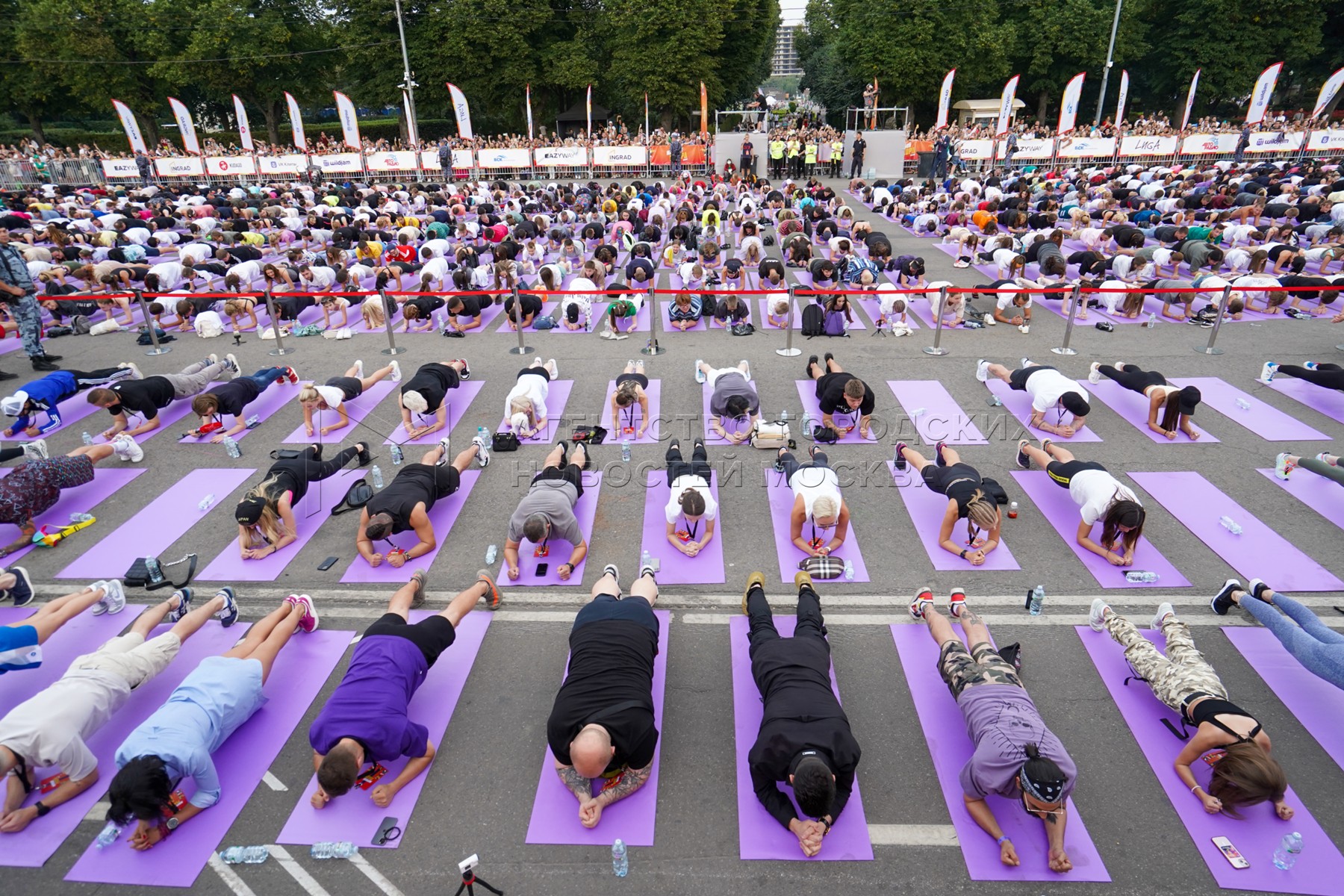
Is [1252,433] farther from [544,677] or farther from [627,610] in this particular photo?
[544,677]

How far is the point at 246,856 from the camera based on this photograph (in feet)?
14.5

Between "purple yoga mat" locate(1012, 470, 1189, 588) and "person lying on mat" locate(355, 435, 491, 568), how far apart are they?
6746mm

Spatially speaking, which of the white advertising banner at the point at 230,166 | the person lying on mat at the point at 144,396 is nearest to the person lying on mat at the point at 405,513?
the person lying on mat at the point at 144,396

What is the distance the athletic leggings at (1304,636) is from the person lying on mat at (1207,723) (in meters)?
0.60

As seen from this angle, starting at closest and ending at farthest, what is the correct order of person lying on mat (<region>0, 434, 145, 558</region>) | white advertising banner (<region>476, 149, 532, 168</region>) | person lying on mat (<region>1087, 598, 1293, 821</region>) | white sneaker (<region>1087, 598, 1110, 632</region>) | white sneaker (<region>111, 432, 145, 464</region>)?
person lying on mat (<region>1087, 598, 1293, 821</region>) < white sneaker (<region>1087, 598, 1110, 632</region>) < person lying on mat (<region>0, 434, 145, 558</region>) < white sneaker (<region>111, 432, 145, 464</region>) < white advertising banner (<region>476, 149, 532, 168</region>)

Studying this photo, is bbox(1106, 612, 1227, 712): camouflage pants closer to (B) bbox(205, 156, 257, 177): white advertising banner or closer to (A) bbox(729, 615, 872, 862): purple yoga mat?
(A) bbox(729, 615, 872, 862): purple yoga mat

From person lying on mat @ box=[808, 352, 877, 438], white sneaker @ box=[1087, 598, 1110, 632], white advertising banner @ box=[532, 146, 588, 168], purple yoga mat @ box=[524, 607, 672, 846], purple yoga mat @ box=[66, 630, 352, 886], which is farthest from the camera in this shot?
white advertising banner @ box=[532, 146, 588, 168]

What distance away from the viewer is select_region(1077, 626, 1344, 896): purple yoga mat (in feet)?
13.6

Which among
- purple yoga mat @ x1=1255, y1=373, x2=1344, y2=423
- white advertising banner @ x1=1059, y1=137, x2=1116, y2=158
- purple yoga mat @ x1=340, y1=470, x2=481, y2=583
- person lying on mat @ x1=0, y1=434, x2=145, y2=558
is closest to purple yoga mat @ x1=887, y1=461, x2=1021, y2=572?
purple yoga mat @ x1=340, y1=470, x2=481, y2=583

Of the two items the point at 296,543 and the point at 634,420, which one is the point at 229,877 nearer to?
the point at 296,543

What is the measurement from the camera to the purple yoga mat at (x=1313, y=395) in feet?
Answer: 31.6

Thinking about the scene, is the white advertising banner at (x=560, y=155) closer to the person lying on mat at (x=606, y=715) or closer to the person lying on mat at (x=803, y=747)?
the person lying on mat at (x=606, y=715)

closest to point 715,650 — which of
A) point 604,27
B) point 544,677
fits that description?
point 544,677

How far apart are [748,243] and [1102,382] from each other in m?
8.77
